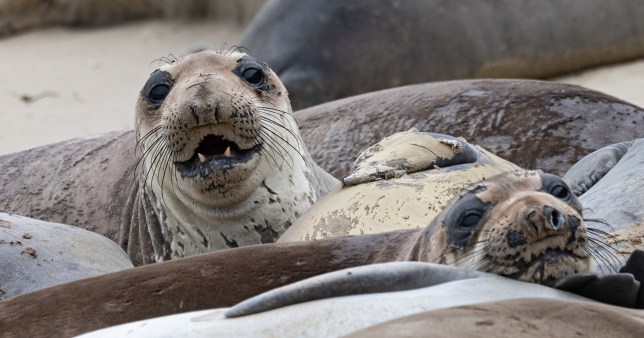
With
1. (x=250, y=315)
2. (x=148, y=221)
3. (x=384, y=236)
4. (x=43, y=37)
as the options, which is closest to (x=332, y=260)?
(x=384, y=236)

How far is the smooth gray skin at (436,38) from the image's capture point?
9344 mm

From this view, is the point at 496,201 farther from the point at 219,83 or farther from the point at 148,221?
the point at 148,221

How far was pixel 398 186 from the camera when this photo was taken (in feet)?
16.2

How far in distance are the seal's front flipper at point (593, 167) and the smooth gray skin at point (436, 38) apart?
3.68 meters

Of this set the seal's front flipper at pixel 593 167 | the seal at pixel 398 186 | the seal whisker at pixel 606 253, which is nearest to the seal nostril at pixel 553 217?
the seal whisker at pixel 606 253

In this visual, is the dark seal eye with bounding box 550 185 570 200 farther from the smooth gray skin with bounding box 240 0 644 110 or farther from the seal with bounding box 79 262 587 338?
the smooth gray skin with bounding box 240 0 644 110

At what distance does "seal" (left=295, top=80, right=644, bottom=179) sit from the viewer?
623cm

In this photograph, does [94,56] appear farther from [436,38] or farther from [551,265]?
[551,265]

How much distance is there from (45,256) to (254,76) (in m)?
1.01

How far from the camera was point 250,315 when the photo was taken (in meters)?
3.24

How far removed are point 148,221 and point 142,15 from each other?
24.1 feet

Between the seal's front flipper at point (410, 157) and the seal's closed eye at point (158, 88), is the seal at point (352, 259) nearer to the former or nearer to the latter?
the seal's front flipper at point (410, 157)

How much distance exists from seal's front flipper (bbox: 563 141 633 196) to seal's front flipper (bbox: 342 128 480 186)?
397 millimetres

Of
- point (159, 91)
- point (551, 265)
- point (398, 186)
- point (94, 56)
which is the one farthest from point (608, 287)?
point (94, 56)
